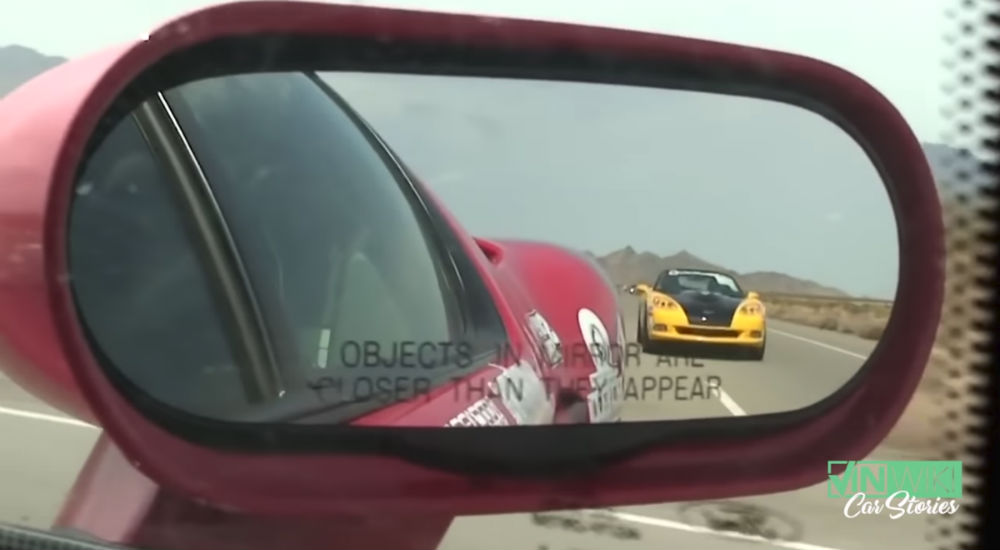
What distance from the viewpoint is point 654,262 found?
2105 millimetres

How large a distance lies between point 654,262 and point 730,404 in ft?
1.15

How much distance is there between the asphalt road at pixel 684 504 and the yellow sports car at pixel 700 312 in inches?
1.3

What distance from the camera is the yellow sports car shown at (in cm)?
211

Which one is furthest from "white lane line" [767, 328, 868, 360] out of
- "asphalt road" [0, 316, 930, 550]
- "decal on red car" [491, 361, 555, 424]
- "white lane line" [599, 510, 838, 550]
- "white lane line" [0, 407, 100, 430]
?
"white lane line" [0, 407, 100, 430]

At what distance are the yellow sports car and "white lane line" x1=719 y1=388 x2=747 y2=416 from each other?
3.5 inches

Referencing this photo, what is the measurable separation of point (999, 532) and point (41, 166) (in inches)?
92.5

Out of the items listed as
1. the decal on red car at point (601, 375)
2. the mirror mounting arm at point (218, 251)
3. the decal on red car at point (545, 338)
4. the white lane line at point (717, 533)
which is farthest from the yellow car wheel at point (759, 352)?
the mirror mounting arm at point (218, 251)

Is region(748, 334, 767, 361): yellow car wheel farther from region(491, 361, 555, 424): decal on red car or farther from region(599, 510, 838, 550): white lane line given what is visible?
region(599, 510, 838, 550): white lane line

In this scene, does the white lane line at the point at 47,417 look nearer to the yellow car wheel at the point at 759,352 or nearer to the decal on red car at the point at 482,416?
the decal on red car at the point at 482,416

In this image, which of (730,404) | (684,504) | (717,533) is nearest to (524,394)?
(730,404)

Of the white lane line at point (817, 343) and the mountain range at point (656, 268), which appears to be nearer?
the mountain range at point (656, 268)

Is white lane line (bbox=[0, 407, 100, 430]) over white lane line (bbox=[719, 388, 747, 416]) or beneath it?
beneath

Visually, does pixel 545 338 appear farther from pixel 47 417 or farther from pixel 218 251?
pixel 47 417

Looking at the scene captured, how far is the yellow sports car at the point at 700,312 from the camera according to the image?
2.11 m
